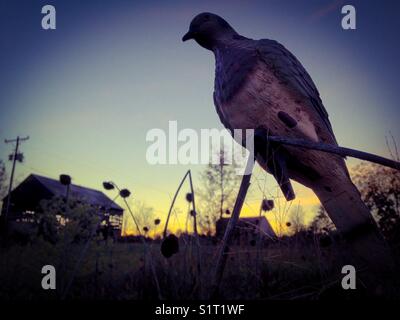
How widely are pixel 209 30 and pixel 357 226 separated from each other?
2.75 metres

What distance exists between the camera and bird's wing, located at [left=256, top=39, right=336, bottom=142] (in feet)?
7.85

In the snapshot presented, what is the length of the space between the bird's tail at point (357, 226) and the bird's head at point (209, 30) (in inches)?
86.6

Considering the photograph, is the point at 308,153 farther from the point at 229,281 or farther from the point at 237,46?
the point at 229,281

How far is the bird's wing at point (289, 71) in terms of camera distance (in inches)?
94.2

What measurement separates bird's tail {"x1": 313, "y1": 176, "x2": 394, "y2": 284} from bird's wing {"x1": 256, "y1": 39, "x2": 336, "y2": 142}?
74 centimetres

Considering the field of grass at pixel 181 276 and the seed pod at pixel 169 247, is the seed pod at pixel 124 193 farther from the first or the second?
the seed pod at pixel 169 247

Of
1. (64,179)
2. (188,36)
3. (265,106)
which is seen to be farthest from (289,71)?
(64,179)

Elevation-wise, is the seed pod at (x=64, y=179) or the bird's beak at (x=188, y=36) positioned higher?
the bird's beak at (x=188, y=36)

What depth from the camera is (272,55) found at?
8.39 feet

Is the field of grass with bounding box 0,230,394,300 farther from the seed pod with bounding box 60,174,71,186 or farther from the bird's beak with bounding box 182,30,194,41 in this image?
the bird's beak with bounding box 182,30,194,41

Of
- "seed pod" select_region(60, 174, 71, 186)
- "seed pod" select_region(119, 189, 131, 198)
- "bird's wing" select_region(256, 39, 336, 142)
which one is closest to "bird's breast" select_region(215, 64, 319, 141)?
"bird's wing" select_region(256, 39, 336, 142)

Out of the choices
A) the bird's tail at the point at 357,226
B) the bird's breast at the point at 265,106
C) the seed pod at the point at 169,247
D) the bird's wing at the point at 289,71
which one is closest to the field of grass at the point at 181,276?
the seed pod at the point at 169,247

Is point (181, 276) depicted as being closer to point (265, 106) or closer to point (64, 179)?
point (265, 106)
